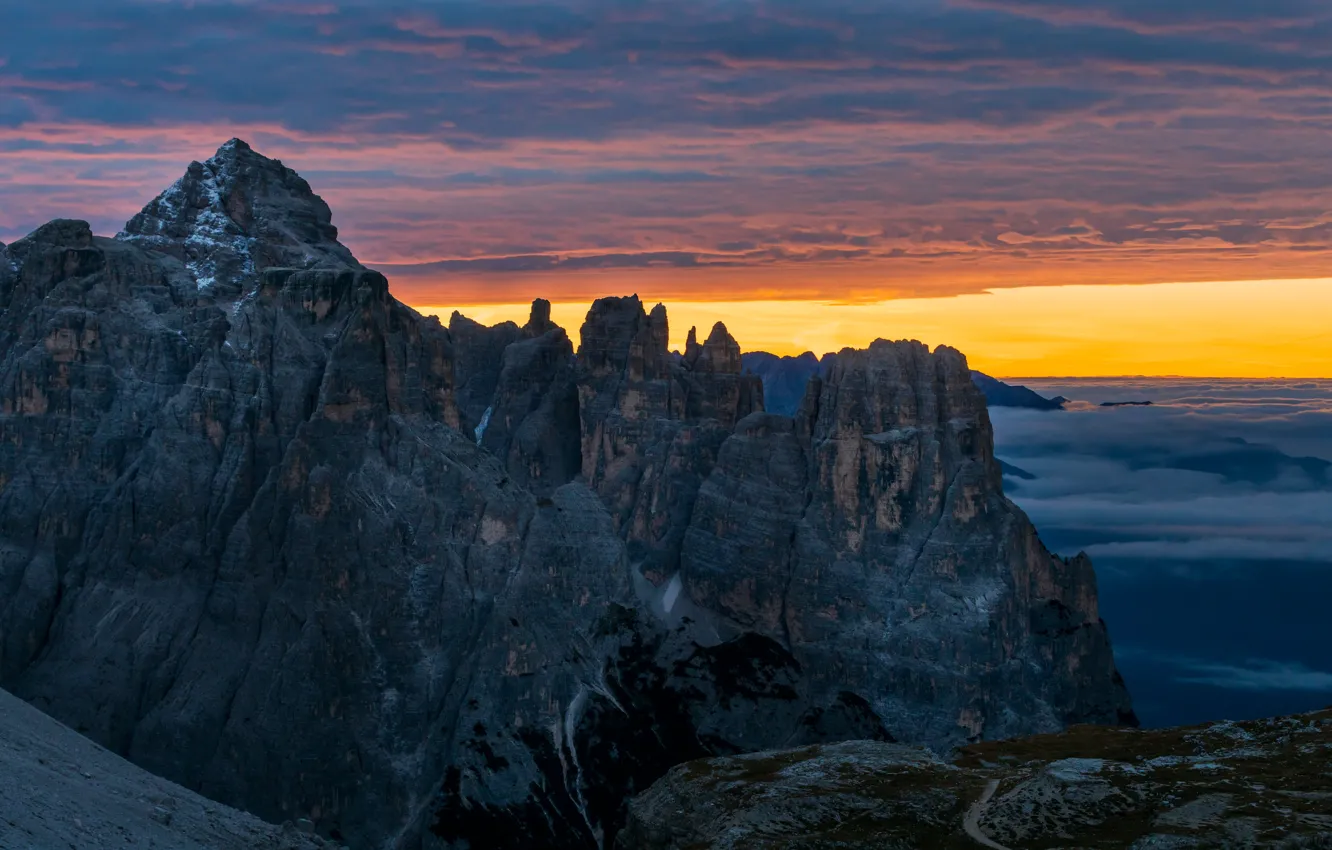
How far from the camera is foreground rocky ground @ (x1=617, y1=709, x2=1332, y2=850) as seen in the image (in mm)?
116125

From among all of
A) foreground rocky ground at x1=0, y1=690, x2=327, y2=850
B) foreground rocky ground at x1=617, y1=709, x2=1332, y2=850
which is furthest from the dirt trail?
foreground rocky ground at x1=0, y1=690, x2=327, y2=850

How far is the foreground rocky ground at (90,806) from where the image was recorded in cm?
10912

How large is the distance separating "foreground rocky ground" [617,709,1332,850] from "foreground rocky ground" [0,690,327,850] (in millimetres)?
34731

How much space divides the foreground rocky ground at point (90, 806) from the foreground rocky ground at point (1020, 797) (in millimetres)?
34731

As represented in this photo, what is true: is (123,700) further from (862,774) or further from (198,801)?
(862,774)

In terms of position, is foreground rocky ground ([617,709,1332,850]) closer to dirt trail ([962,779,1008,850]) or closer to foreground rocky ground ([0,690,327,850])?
dirt trail ([962,779,1008,850])

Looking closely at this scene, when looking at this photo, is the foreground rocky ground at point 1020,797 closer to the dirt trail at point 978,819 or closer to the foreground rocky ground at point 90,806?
the dirt trail at point 978,819

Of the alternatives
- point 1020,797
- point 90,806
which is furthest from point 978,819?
point 90,806

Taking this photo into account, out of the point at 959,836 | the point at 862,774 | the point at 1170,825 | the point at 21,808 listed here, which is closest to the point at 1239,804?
the point at 1170,825

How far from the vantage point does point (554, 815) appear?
198 m

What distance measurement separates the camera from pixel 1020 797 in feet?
406

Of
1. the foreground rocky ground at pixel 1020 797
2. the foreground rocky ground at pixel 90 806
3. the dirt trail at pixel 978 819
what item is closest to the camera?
the foreground rocky ground at pixel 90 806

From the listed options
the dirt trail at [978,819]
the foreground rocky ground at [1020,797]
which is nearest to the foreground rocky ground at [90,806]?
the foreground rocky ground at [1020,797]

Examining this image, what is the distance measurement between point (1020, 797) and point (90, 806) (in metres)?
69.6
